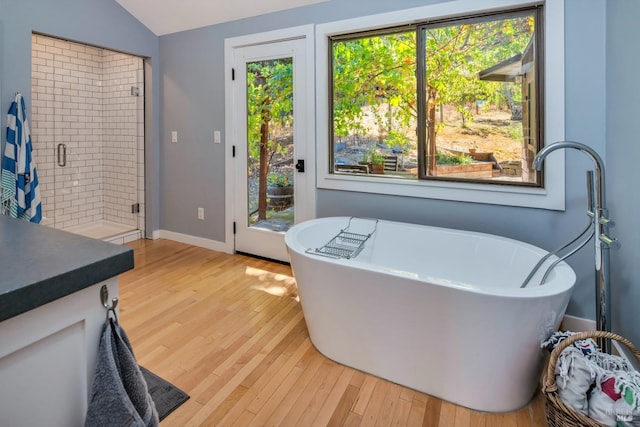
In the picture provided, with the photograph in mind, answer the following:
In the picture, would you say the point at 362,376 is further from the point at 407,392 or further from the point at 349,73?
the point at 349,73

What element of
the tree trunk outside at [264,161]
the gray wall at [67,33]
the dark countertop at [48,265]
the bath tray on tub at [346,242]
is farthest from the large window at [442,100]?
the dark countertop at [48,265]

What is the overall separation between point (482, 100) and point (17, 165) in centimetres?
369

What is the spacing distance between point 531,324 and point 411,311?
0.50 metres

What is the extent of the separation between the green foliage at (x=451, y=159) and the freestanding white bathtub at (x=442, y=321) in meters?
0.69

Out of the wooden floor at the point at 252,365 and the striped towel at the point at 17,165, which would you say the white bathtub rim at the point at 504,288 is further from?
the striped towel at the point at 17,165

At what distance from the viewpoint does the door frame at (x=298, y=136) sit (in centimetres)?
323

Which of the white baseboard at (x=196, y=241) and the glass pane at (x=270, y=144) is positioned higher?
the glass pane at (x=270, y=144)

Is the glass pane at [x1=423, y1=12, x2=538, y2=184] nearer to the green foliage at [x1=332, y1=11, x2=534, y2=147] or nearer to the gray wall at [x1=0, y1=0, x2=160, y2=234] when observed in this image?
the green foliage at [x1=332, y1=11, x2=534, y2=147]

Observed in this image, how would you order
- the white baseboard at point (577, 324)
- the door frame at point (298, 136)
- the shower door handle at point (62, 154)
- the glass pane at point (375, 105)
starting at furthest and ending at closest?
the shower door handle at point (62, 154), the door frame at point (298, 136), the glass pane at point (375, 105), the white baseboard at point (577, 324)

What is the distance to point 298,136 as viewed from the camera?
3.41m

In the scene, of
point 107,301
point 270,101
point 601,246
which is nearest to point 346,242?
point 601,246

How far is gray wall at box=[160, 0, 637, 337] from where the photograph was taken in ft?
7.31

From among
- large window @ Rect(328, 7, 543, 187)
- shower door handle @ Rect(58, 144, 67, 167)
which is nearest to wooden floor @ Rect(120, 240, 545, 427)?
large window @ Rect(328, 7, 543, 187)

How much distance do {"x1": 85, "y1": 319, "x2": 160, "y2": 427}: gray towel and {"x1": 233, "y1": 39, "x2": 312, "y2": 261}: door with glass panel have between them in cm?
271
